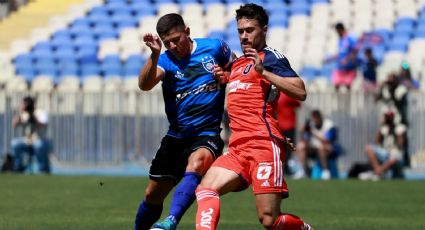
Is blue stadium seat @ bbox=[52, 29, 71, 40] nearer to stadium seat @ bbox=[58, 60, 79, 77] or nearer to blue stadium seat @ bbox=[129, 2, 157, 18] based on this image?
stadium seat @ bbox=[58, 60, 79, 77]

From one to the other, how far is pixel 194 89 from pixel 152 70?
510 millimetres

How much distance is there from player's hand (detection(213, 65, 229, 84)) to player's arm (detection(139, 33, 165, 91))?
0.51m

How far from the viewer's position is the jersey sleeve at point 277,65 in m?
9.04

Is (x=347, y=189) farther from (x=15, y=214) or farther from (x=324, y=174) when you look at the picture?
(x=15, y=214)

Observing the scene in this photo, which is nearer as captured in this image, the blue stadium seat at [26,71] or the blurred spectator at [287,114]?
the blurred spectator at [287,114]

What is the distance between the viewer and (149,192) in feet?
35.1

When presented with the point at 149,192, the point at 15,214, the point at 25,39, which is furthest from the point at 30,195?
the point at 25,39

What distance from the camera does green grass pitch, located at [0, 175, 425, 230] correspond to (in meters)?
13.0

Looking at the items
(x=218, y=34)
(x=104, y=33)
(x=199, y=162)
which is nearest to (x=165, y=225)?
(x=199, y=162)

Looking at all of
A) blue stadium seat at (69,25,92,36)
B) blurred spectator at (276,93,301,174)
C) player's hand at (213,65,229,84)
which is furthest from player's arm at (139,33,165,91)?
blue stadium seat at (69,25,92,36)

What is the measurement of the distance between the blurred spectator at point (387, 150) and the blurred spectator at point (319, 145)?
72 cm

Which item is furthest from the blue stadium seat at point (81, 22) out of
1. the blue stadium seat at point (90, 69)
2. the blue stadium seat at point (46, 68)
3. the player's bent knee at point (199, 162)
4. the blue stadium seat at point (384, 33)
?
the player's bent knee at point (199, 162)

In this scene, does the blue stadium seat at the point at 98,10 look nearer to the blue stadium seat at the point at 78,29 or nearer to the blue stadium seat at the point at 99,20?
the blue stadium seat at the point at 99,20

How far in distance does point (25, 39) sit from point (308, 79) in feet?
32.2
